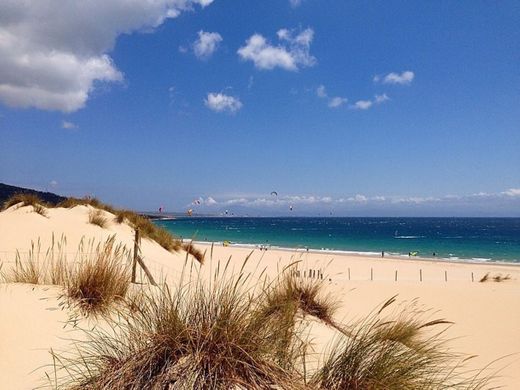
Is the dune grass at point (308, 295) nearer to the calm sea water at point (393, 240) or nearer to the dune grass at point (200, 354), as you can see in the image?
the dune grass at point (200, 354)

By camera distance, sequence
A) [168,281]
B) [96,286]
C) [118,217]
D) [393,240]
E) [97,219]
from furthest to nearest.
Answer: [393,240], [118,217], [97,219], [168,281], [96,286]

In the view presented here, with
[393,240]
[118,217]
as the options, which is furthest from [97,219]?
[393,240]

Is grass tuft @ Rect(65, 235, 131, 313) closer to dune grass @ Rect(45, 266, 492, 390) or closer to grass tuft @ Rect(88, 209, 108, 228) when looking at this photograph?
dune grass @ Rect(45, 266, 492, 390)

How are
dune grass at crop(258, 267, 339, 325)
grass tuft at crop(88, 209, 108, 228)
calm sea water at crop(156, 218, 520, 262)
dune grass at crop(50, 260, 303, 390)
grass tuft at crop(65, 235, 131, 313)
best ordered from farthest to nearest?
calm sea water at crop(156, 218, 520, 262) → grass tuft at crop(88, 209, 108, 228) → dune grass at crop(258, 267, 339, 325) → grass tuft at crop(65, 235, 131, 313) → dune grass at crop(50, 260, 303, 390)

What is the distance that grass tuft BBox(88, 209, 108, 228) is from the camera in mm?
17234

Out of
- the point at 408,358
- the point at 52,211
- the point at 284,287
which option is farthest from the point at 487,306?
the point at 52,211

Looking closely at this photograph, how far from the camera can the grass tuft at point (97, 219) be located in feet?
56.5

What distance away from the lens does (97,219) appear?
17.4 meters

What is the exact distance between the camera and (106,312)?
5.20 metres

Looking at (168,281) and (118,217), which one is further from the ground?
(118,217)

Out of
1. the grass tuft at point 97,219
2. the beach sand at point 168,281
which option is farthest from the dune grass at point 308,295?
the grass tuft at point 97,219

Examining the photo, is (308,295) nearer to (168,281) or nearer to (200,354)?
(168,281)

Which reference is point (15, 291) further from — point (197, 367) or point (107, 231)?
point (107, 231)

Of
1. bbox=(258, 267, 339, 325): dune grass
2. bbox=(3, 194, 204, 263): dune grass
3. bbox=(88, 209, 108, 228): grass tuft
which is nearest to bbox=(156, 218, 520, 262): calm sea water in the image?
bbox=(3, 194, 204, 263): dune grass
